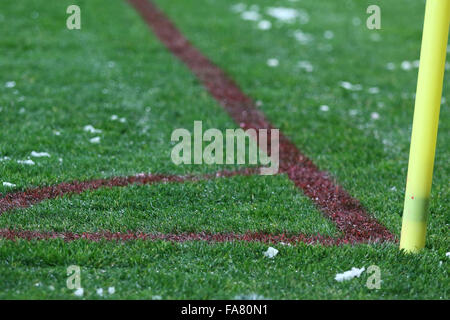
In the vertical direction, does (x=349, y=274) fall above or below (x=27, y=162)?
below

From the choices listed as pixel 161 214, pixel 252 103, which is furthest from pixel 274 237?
pixel 252 103

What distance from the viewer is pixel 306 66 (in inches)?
334

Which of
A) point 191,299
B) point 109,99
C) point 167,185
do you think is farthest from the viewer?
point 109,99

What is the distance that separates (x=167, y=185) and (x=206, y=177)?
43 cm

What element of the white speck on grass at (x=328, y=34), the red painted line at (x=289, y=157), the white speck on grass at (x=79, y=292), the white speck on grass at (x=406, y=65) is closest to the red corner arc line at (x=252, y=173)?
the red painted line at (x=289, y=157)

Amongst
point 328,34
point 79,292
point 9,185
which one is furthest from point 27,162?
point 328,34

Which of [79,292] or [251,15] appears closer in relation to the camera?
[79,292]

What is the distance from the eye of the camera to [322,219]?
4609mm

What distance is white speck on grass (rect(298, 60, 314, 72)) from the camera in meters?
8.38

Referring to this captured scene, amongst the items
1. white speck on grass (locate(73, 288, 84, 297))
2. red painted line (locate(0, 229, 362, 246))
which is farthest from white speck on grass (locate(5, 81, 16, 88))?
white speck on grass (locate(73, 288, 84, 297))

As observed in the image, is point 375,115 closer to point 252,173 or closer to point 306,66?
A: point 306,66

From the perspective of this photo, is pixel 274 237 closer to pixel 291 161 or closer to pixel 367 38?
pixel 291 161

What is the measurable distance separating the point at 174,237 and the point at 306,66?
489 cm

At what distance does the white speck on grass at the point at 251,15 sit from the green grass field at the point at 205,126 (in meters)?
0.14
